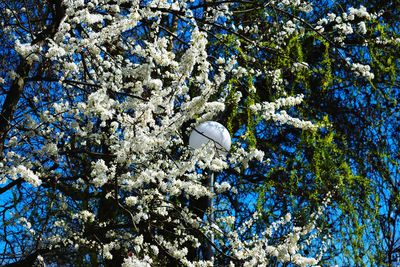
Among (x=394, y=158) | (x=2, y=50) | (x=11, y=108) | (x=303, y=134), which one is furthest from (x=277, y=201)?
(x=11, y=108)

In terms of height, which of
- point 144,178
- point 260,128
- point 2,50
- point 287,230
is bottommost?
point 144,178

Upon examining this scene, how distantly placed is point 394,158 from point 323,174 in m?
1.23

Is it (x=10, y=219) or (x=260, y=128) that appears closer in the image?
(x=10, y=219)

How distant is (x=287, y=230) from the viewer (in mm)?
6293

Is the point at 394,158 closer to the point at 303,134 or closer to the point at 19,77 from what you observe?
the point at 303,134

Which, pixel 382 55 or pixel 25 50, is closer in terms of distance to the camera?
pixel 25 50

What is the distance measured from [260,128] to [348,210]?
4.98 feet

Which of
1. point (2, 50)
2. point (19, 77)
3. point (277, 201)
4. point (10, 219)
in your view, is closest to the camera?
point (19, 77)

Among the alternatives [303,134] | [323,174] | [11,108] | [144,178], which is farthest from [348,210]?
[11,108]

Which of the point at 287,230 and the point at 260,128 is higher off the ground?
the point at 260,128

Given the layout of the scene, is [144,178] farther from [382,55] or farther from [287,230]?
[382,55]

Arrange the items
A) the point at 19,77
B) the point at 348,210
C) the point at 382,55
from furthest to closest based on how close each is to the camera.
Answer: the point at 382,55 → the point at 348,210 → the point at 19,77

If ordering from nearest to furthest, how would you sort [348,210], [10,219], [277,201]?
[10,219]
[348,210]
[277,201]

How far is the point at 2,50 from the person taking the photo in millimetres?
5270
